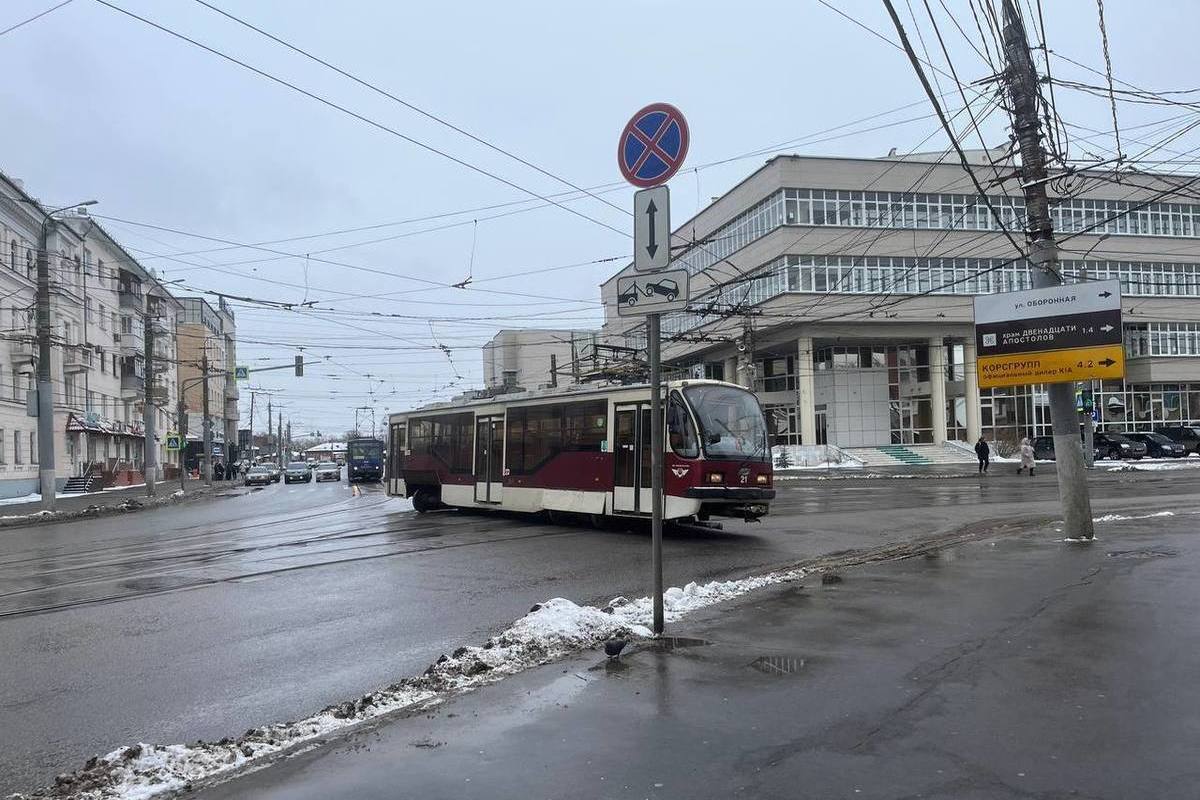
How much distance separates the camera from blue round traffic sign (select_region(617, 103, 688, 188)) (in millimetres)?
6629

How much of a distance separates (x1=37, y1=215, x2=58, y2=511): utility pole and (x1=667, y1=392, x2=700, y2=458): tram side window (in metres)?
21.4

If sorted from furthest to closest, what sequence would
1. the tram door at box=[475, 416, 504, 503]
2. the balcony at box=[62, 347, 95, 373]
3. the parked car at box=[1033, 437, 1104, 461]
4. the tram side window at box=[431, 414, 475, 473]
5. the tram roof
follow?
the parked car at box=[1033, 437, 1104, 461] < the balcony at box=[62, 347, 95, 373] < the tram side window at box=[431, 414, 475, 473] < the tram door at box=[475, 416, 504, 503] < the tram roof

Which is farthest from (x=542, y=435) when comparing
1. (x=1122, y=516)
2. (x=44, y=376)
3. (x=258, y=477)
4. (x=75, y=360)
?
(x=258, y=477)

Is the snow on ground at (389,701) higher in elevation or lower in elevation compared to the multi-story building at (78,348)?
lower

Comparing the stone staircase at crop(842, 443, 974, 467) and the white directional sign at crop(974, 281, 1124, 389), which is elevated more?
the white directional sign at crop(974, 281, 1124, 389)

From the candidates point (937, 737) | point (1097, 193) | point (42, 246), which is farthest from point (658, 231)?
point (1097, 193)

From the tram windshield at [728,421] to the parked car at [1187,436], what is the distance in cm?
4283

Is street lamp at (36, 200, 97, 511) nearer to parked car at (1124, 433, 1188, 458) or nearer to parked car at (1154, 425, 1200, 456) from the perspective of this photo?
parked car at (1124, 433, 1188, 458)

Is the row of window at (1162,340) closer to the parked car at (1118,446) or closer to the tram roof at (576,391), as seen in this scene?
the parked car at (1118,446)

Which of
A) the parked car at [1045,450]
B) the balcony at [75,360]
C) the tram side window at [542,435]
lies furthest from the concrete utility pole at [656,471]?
the balcony at [75,360]

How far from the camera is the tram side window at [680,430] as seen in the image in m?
14.5

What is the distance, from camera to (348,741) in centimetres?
451

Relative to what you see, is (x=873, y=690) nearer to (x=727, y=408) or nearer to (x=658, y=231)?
(x=658, y=231)

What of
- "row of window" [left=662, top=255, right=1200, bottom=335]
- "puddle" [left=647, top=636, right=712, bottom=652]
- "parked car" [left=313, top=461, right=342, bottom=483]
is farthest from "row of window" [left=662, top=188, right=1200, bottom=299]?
"puddle" [left=647, top=636, right=712, bottom=652]
